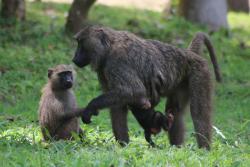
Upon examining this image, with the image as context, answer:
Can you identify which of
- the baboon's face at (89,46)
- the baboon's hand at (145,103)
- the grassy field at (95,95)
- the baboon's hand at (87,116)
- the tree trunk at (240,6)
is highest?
the baboon's face at (89,46)

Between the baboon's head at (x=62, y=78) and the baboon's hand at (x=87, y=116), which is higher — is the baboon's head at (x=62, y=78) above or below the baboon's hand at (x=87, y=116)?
above

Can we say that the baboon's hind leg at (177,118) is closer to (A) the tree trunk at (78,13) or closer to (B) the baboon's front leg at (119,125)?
(B) the baboon's front leg at (119,125)

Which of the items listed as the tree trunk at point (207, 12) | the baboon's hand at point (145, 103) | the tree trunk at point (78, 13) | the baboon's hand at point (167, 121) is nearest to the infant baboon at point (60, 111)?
the baboon's hand at point (145, 103)

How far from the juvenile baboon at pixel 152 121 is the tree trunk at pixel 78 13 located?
17.9 ft

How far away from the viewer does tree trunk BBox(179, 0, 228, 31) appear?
52.0 feet

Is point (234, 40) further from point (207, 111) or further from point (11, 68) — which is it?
point (207, 111)

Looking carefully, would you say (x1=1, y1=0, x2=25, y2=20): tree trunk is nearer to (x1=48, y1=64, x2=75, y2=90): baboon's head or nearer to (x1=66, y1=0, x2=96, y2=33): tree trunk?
(x1=66, y1=0, x2=96, y2=33): tree trunk

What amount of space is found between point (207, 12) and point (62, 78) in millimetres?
8954

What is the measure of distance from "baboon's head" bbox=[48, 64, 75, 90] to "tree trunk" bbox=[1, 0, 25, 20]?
5.43 meters

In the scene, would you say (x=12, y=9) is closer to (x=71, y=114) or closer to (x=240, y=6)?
(x=71, y=114)

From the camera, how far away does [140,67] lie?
284 inches

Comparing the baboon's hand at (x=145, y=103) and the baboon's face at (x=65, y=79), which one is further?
the baboon's face at (x=65, y=79)

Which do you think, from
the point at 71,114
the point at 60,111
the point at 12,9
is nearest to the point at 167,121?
the point at 71,114

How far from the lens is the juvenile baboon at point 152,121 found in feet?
24.3
